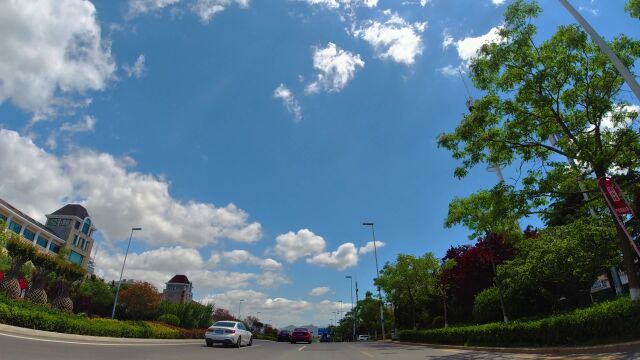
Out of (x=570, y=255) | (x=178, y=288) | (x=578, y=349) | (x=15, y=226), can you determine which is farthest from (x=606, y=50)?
(x=178, y=288)

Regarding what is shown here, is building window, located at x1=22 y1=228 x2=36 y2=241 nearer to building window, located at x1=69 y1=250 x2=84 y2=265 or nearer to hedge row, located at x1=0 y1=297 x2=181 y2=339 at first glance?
building window, located at x1=69 y1=250 x2=84 y2=265

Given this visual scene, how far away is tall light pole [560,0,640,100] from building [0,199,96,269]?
74997mm

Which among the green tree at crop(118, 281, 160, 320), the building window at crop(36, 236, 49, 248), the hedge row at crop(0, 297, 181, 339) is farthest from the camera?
the building window at crop(36, 236, 49, 248)

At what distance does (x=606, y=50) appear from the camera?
11992 millimetres

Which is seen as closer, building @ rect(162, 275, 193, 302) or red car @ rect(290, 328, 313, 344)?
red car @ rect(290, 328, 313, 344)

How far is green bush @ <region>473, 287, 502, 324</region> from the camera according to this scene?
26.2 metres

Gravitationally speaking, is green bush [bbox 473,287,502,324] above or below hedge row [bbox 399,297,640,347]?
above

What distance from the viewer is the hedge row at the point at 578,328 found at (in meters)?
11.6

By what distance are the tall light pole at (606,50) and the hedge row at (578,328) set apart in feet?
19.8

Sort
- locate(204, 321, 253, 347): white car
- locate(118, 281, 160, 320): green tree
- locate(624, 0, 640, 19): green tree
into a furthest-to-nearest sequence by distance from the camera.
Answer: locate(118, 281, 160, 320): green tree, locate(204, 321, 253, 347): white car, locate(624, 0, 640, 19): green tree

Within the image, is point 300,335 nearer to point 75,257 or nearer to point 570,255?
point 570,255

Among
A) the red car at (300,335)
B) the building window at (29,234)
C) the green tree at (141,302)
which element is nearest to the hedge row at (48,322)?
the red car at (300,335)

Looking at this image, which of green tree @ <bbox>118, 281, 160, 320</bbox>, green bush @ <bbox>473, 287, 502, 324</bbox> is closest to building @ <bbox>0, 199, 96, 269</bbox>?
green tree @ <bbox>118, 281, 160, 320</bbox>

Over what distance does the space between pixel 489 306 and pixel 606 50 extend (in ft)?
61.7
